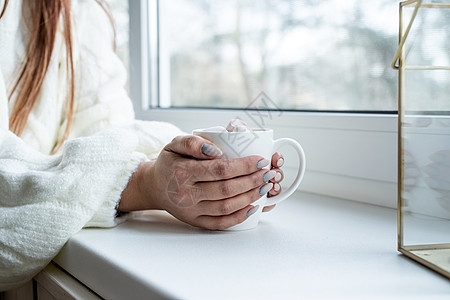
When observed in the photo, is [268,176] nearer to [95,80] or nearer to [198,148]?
[198,148]

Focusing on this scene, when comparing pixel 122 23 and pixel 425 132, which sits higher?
pixel 122 23

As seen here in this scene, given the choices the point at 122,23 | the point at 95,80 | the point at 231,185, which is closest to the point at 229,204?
the point at 231,185

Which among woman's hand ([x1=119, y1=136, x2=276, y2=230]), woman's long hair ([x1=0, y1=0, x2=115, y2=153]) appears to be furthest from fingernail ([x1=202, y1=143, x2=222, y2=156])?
woman's long hair ([x1=0, y1=0, x2=115, y2=153])

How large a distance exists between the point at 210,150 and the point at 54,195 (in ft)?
0.64

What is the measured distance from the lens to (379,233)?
1.79ft

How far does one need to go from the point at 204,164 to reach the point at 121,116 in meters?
0.44

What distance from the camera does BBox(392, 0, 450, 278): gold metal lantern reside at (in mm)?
402

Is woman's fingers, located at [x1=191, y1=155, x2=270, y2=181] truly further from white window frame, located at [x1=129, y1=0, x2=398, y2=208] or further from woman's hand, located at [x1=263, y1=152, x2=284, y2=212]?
white window frame, located at [x1=129, y1=0, x2=398, y2=208]

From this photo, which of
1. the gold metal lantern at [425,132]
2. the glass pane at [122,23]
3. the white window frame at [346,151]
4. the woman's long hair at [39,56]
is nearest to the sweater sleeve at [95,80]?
the woman's long hair at [39,56]

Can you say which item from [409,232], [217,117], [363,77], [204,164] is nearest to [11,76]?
[217,117]

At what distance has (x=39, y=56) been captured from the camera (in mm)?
891

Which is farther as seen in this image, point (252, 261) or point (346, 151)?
point (346, 151)

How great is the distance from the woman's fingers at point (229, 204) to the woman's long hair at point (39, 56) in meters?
0.46

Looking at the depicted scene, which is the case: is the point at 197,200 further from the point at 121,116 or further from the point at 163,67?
the point at 163,67
